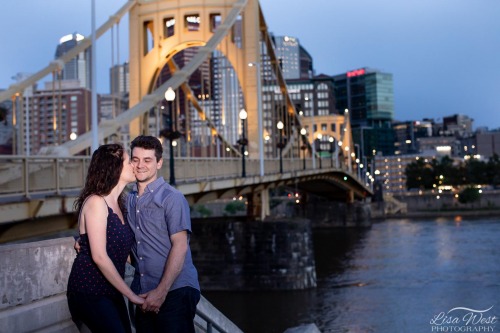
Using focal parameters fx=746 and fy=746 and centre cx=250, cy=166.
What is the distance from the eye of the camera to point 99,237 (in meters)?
4.12

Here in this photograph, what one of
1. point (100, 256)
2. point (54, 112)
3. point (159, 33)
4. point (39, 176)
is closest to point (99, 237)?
point (100, 256)

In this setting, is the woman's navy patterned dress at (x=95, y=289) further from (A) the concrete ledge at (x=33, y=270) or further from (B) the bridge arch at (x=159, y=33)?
(B) the bridge arch at (x=159, y=33)

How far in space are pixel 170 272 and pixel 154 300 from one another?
181mm

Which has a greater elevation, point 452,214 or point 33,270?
point 33,270

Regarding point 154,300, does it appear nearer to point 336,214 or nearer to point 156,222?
point 156,222

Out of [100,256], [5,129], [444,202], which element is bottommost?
[100,256]

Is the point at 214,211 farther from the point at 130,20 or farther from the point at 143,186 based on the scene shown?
the point at 143,186

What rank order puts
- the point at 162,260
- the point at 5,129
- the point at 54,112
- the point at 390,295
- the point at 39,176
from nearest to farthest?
the point at 162,260 < the point at 39,176 < the point at 54,112 < the point at 390,295 < the point at 5,129

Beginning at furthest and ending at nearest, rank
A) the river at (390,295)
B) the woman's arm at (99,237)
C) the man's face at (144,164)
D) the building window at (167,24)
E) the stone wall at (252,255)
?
the building window at (167,24) < the stone wall at (252,255) < the river at (390,295) < the man's face at (144,164) < the woman's arm at (99,237)

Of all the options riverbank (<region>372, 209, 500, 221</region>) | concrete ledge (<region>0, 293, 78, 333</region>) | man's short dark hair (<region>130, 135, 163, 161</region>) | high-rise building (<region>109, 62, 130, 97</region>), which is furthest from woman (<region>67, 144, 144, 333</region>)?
riverbank (<region>372, 209, 500, 221</region>)

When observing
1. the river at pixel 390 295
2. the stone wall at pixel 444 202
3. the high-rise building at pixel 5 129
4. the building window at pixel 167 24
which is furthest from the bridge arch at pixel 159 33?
the stone wall at pixel 444 202

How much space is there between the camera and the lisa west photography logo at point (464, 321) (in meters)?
21.6

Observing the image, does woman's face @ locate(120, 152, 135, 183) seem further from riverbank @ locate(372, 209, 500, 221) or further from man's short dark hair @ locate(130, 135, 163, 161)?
riverbank @ locate(372, 209, 500, 221)

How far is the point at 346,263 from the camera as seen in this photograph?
129 feet
